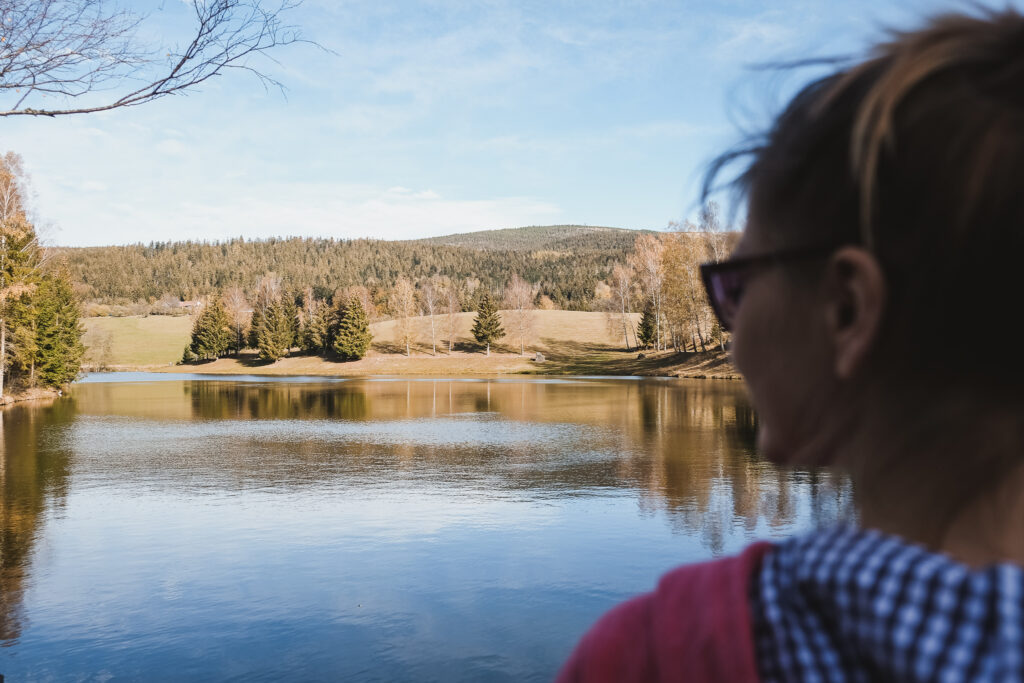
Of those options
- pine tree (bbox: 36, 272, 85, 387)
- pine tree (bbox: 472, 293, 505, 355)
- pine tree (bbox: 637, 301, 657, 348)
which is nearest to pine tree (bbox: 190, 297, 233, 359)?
pine tree (bbox: 472, 293, 505, 355)

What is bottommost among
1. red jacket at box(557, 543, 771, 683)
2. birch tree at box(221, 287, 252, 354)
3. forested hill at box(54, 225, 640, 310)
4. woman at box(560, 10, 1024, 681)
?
red jacket at box(557, 543, 771, 683)

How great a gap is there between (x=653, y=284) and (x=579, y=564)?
50.5 metres

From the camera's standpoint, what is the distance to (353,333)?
2827 inches

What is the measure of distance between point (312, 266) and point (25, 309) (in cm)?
14016

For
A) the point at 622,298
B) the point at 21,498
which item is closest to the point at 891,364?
the point at 21,498

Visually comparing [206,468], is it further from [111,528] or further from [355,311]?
[355,311]

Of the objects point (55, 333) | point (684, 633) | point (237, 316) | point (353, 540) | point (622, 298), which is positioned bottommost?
point (353, 540)

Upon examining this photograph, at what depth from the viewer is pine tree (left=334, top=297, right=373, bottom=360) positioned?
71750mm

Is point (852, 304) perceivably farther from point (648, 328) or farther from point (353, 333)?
point (353, 333)

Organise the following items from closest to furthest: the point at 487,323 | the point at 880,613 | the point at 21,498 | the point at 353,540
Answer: the point at 880,613, the point at 353,540, the point at 21,498, the point at 487,323

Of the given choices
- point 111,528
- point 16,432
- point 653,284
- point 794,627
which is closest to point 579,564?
point 111,528

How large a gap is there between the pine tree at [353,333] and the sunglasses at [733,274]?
7229cm

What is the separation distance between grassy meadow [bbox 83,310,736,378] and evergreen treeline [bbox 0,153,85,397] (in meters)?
19.4

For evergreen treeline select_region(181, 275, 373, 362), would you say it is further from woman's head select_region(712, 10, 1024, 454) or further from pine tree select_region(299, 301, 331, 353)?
woman's head select_region(712, 10, 1024, 454)
